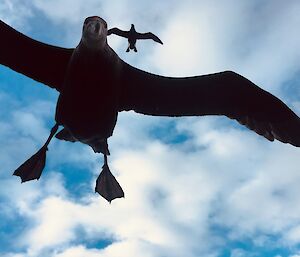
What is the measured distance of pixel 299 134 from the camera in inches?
360

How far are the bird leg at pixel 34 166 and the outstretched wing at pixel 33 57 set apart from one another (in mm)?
779

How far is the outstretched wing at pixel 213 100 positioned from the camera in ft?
27.1

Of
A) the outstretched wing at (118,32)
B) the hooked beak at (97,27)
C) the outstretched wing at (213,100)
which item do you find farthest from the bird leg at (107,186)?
the hooked beak at (97,27)

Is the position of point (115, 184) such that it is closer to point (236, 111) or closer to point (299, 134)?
point (236, 111)

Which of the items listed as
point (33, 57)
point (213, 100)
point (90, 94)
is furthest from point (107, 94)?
point (213, 100)

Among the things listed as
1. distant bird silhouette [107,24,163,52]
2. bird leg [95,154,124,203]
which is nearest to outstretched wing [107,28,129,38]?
distant bird silhouette [107,24,163,52]

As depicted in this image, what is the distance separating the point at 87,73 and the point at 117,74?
0.53m

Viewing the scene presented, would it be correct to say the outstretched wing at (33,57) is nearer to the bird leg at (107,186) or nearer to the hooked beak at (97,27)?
the hooked beak at (97,27)

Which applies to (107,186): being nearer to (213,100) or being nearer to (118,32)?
(213,100)

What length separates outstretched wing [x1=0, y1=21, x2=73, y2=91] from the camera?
7.91 m

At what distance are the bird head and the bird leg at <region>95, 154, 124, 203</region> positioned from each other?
2125mm

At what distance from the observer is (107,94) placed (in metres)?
7.40

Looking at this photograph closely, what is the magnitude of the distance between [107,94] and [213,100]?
6.42ft

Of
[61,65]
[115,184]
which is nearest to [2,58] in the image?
[61,65]
